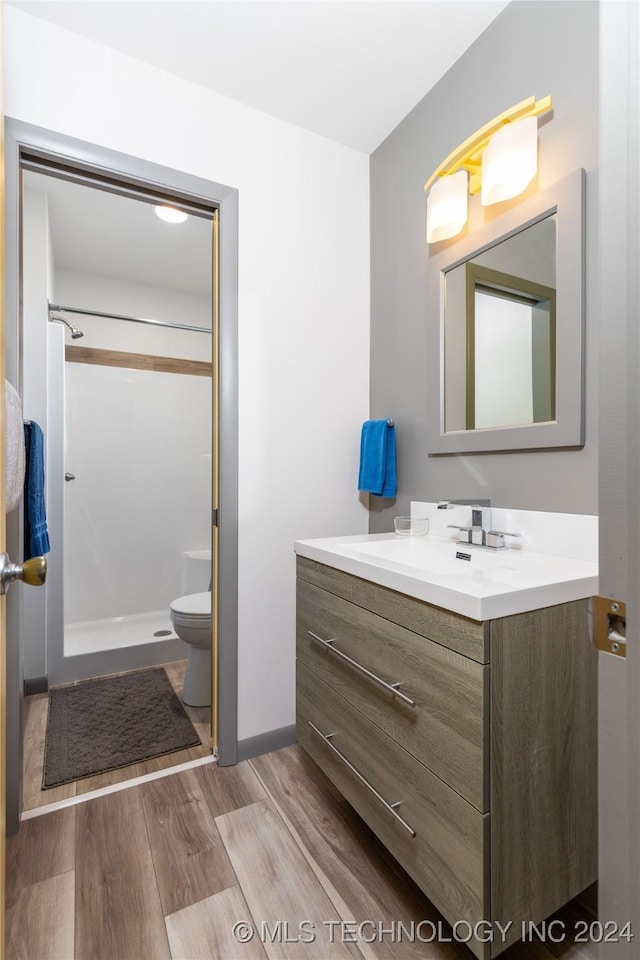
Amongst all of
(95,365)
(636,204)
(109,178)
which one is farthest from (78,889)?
(95,365)

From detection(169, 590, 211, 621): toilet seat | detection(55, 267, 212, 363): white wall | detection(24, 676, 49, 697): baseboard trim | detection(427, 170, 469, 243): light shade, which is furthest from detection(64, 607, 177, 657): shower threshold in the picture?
detection(427, 170, 469, 243): light shade

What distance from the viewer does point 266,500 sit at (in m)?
1.81

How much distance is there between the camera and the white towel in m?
1.18

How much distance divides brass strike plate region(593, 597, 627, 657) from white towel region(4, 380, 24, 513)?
129cm

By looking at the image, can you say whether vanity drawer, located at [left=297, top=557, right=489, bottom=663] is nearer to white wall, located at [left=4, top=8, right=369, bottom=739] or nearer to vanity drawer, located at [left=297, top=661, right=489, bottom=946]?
vanity drawer, located at [left=297, top=661, right=489, bottom=946]

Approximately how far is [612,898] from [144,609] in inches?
117

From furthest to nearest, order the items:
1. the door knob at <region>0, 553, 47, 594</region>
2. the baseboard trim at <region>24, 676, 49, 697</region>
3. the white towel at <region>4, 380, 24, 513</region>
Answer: the baseboard trim at <region>24, 676, 49, 697</region>
the white towel at <region>4, 380, 24, 513</region>
the door knob at <region>0, 553, 47, 594</region>

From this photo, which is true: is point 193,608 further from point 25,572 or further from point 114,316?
point 114,316

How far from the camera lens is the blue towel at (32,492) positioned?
4.80 ft

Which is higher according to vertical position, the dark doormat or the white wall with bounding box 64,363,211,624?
the white wall with bounding box 64,363,211,624

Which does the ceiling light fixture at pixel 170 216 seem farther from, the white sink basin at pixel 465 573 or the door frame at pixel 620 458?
the door frame at pixel 620 458

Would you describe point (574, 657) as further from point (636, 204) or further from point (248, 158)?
point (248, 158)

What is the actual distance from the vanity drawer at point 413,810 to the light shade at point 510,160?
60.3 inches

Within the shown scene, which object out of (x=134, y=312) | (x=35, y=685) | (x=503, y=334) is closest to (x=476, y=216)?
(x=503, y=334)
